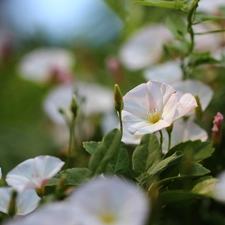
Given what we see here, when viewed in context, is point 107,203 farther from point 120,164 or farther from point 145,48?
point 145,48

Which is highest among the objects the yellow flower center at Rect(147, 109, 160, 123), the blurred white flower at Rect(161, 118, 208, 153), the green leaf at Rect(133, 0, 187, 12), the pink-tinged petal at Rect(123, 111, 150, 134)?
the green leaf at Rect(133, 0, 187, 12)

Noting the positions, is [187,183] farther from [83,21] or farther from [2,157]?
[83,21]

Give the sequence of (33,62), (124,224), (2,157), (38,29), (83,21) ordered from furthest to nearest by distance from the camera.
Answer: (83,21), (38,29), (33,62), (2,157), (124,224)

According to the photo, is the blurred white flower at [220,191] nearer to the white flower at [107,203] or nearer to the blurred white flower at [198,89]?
the white flower at [107,203]

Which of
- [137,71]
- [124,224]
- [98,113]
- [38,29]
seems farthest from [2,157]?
[124,224]

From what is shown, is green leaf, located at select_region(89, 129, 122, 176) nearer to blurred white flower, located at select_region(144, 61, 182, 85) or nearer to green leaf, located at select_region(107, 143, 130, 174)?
green leaf, located at select_region(107, 143, 130, 174)

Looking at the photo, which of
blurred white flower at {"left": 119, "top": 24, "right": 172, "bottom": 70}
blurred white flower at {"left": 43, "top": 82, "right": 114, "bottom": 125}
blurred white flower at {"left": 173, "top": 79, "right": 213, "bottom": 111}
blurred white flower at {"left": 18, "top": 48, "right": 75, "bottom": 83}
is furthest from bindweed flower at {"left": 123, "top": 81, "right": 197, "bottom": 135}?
blurred white flower at {"left": 18, "top": 48, "right": 75, "bottom": 83}

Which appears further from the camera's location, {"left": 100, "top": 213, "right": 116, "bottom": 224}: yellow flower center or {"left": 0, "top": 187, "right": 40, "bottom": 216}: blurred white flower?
{"left": 0, "top": 187, "right": 40, "bottom": 216}: blurred white flower

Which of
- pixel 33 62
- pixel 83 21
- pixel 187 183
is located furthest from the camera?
pixel 83 21

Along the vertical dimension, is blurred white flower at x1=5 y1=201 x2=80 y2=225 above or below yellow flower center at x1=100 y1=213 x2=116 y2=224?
above
